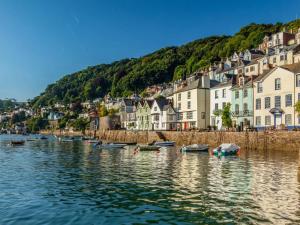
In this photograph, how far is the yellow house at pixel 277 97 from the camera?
201 feet

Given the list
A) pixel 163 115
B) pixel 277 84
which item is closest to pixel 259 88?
pixel 277 84

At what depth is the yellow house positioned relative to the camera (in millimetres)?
61406

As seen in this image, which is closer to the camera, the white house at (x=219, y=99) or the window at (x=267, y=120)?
the window at (x=267, y=120)

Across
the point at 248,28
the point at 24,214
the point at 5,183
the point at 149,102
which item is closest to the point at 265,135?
the point at 5,183

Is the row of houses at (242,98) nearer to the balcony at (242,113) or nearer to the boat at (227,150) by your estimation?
the balcony at (242,113)

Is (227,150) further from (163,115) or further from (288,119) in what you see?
(163,115)

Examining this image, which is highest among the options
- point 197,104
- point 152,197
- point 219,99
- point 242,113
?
point 219,99

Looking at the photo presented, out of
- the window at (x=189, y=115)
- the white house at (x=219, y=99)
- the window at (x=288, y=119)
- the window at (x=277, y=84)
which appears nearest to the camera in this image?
the window at (x=288, y=119)

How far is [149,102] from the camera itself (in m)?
110

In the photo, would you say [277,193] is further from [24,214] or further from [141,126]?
[141,126]

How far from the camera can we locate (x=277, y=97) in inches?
2534

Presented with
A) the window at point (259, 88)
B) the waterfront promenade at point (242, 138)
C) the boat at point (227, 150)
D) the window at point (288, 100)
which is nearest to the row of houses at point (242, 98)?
the window at point (288, 100)

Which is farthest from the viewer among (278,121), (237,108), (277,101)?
(237,108)

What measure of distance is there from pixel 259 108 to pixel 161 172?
39.6 meters
